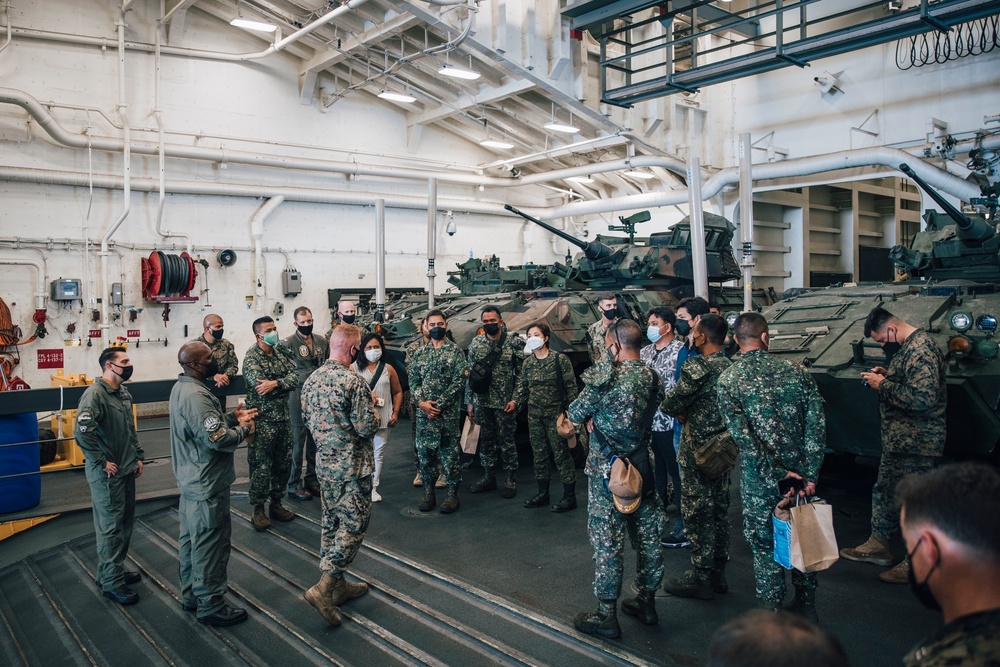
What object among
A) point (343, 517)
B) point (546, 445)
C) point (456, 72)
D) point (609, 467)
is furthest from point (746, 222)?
point (456, 72)

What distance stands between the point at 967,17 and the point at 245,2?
11247 mm

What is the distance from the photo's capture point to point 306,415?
15.7 ft

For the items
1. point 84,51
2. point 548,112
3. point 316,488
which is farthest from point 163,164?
point 316,488

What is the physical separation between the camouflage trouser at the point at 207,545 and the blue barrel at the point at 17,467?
3.09 m

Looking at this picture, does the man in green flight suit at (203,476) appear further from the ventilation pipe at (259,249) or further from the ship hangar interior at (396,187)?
the ventilation pipe at (259,249)

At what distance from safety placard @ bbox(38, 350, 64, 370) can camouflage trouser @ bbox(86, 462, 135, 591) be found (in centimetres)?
867

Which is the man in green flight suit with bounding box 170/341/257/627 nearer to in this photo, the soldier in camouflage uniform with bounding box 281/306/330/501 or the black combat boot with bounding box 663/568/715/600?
the soldier in camouflage uniform with bounding box 281/306/330/501

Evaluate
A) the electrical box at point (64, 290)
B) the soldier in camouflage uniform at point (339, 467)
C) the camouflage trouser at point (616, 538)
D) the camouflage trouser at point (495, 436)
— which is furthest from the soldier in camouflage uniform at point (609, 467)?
the electrical box at point (64, 290)

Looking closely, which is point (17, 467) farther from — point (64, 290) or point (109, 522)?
point (64, 290)

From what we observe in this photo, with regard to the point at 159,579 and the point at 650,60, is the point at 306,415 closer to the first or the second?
the point at 159,579

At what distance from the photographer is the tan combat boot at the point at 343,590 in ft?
15.2

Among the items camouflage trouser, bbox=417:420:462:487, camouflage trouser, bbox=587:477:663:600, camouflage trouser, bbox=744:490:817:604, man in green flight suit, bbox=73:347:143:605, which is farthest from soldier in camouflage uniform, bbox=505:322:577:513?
man in green flight suit, bbox=73:347:143:605

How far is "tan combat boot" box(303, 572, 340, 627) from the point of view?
4535 mm

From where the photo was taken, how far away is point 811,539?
3723 mm
